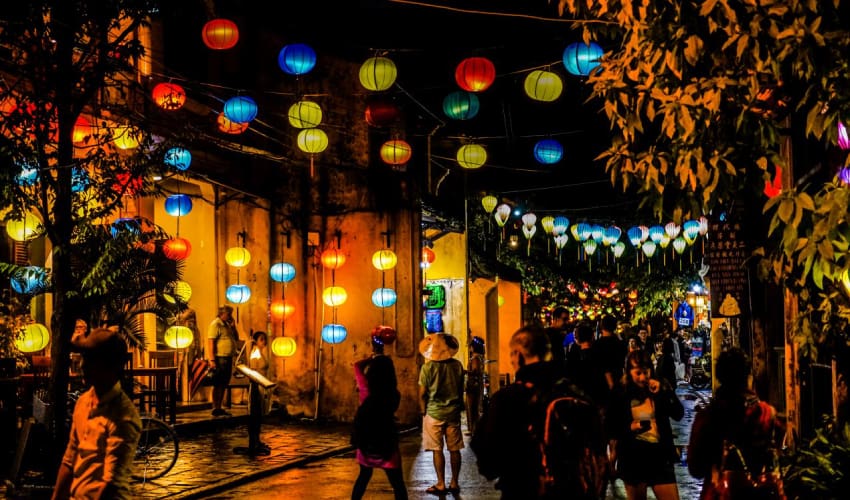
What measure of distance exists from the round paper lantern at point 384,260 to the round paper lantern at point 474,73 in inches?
208

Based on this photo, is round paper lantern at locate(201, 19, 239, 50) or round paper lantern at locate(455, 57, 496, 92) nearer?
round paper lantern at locate(201, 19, 239, 50)

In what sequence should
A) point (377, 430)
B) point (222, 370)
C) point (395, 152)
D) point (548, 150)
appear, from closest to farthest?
point (377, 430), point (222, 370), point (395, 152), point (548, 150)

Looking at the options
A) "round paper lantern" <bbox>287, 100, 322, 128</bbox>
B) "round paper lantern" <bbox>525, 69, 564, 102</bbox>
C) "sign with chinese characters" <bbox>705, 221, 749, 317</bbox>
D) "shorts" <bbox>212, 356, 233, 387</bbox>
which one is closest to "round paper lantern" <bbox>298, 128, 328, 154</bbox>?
"round paper lantern" <bbox>287, 100, 322, 128</bbox>

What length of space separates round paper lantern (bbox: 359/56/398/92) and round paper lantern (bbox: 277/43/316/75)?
1.02 m

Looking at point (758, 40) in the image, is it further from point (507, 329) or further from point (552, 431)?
point (507, 329)

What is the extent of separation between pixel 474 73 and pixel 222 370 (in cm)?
791

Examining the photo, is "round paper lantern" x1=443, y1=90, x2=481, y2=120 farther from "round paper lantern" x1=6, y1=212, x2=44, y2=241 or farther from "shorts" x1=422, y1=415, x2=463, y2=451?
"round paper lantern" x1=6, y1=212, x2=44, y2=241

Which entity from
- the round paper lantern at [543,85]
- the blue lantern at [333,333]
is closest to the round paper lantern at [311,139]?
the blue lantern at [333,333]

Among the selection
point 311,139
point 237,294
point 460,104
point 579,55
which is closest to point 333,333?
point 237,294

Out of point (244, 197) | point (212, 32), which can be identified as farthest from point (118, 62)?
point (244, 197)

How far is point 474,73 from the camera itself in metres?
15.0

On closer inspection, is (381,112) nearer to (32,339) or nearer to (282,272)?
(282,272)

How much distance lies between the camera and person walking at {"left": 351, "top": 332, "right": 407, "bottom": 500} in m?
9.70

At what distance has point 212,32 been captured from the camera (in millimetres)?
14867
